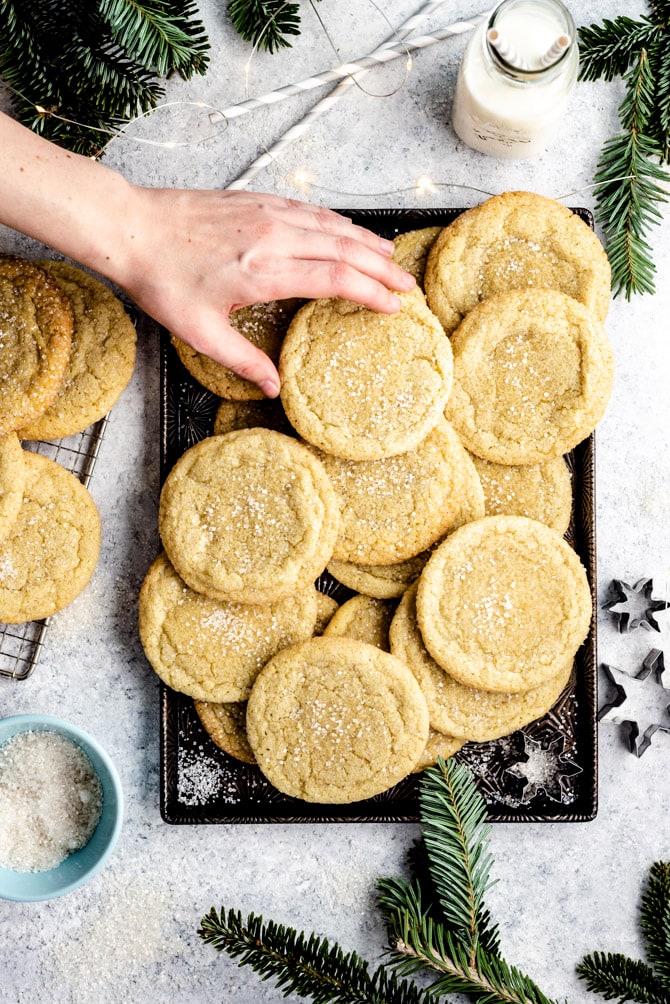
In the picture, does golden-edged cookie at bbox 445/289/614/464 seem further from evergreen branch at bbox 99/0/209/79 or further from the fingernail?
evergreen branch at bbox 99/0/209/79

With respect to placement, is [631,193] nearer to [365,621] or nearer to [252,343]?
[252,343]

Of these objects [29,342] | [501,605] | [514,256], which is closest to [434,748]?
[501,605]

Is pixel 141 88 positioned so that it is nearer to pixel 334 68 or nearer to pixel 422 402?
pixel 334 68

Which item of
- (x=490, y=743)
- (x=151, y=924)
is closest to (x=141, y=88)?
(x=490, y=743)

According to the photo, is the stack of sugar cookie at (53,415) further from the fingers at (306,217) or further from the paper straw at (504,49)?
the paper straw at (504,49)

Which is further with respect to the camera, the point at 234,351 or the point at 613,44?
the point at 613,44

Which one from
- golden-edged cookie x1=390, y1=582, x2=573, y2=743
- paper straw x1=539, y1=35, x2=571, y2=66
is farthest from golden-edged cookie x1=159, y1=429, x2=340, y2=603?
paper straw x1=539, y1=35, x2=571, y2=66

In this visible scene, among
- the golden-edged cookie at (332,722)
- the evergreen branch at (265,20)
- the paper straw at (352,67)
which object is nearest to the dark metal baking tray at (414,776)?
the golden-edged cookie at (332,722)
